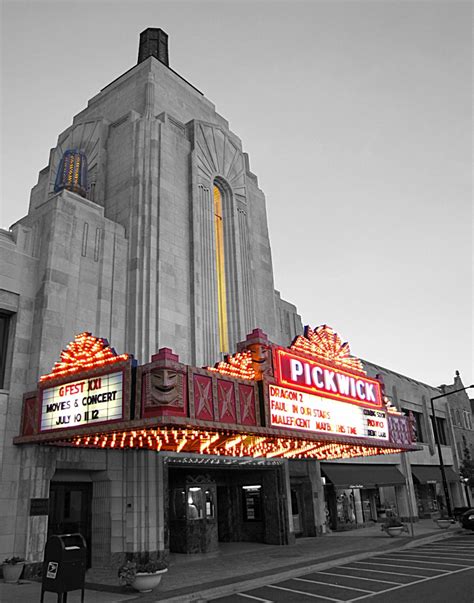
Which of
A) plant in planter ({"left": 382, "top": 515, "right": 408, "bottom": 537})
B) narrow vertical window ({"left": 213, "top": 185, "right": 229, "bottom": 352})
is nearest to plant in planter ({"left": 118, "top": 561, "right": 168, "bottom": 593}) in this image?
narrow vertical window ({"left": 213, "top": 185, "right": 229, "bottom": 352})

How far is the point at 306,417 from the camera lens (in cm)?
1844

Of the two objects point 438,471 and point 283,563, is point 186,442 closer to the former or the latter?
point 283,563

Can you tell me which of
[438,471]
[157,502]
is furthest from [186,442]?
[438,471]

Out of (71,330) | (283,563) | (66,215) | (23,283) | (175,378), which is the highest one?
(66,215)

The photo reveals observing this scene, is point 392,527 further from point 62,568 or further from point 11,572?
point 62,568

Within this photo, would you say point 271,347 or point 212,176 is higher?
point 212,176

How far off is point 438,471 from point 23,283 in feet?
123

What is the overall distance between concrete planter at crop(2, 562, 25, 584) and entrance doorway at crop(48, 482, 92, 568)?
2488mm

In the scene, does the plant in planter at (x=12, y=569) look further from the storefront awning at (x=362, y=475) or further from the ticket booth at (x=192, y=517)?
the storefront awning at (x=362, y=475)

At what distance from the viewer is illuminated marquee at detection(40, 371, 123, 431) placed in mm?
14273

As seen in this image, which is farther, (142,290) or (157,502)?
(142,290)

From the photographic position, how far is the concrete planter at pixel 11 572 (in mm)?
15023

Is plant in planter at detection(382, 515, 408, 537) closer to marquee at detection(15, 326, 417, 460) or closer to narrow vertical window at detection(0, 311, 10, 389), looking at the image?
marquee at detection(15, 326, 417, 460)

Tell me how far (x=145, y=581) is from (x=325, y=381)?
988 cm
